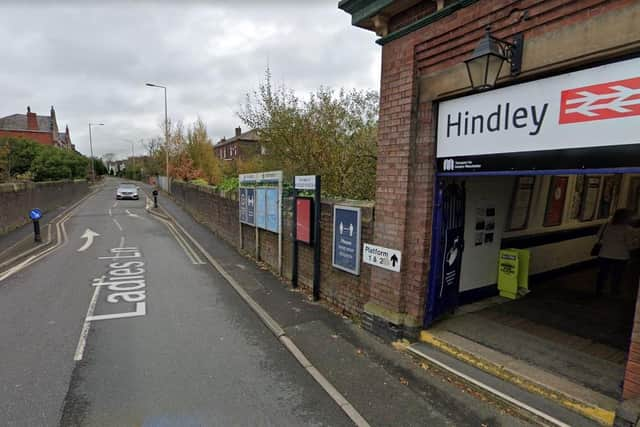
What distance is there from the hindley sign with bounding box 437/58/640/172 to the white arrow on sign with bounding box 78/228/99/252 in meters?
12.3

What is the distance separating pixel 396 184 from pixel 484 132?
1.33 m

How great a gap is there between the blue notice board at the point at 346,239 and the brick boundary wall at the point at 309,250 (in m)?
0.12

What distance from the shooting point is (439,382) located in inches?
162

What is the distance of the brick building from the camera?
10.2ft

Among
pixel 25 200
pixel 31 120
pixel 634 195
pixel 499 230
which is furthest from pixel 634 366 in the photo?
pixel 31 120

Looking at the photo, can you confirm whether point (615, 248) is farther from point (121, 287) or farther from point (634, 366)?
point (121, 287)

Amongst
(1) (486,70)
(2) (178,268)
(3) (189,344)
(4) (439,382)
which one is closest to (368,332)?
(4) (439,382)

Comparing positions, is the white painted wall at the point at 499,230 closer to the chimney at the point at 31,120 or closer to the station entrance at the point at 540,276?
the station entrance at the point at 540,276

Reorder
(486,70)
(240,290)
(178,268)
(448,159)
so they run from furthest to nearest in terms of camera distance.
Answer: (178,268), (240,290), (448,159), (486,70)

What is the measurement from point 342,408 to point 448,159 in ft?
10.5

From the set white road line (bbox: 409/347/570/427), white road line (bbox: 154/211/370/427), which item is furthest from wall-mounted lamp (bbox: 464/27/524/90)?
white road line (bbox: 154/211/370/427)

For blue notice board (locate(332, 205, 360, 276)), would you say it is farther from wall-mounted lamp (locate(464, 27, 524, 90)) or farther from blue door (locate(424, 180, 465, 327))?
wall-mounted lamp (locate(464, 27, 524, 90))

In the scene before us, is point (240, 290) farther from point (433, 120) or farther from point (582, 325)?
point (582, 325)

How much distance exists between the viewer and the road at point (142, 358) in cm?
356
